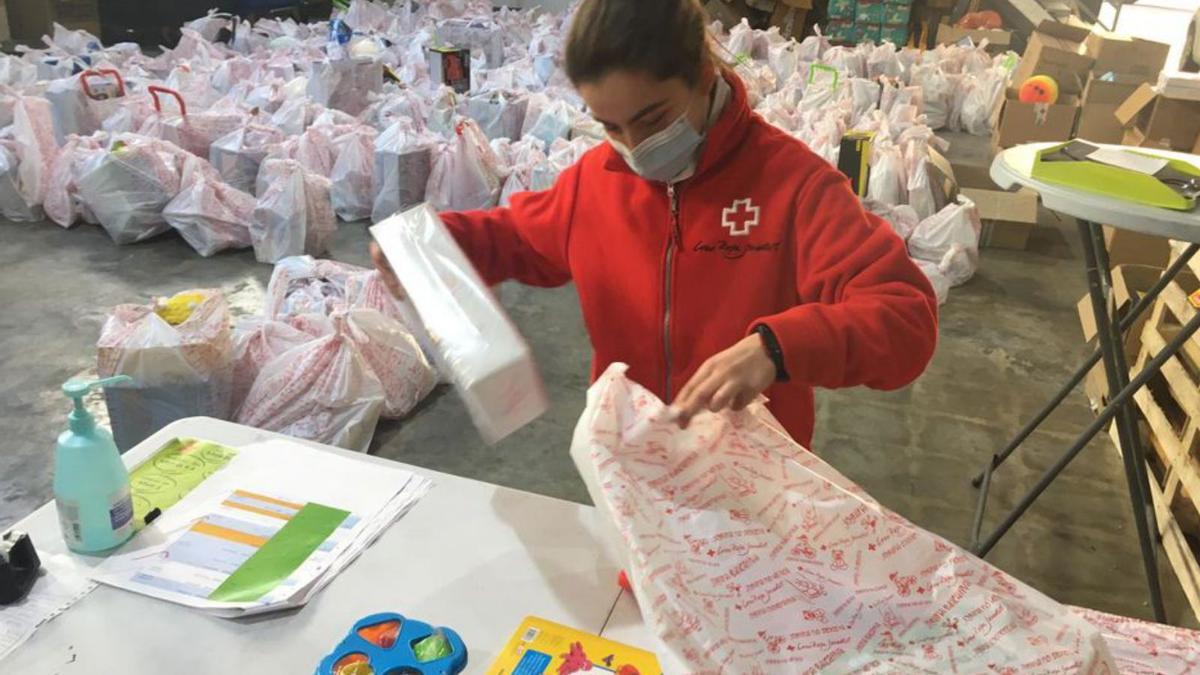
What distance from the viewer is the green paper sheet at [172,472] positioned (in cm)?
121

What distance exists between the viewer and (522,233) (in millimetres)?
1407

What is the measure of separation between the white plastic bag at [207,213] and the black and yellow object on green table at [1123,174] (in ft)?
10.4

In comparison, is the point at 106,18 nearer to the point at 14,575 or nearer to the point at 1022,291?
the point at 1022,291

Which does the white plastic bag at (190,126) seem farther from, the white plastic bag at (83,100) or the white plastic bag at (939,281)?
A: the white plastic bag at (939,281)

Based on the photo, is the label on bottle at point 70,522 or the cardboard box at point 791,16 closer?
the label on bottle at point 70,522

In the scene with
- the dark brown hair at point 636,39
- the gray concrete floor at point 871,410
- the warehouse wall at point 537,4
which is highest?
the dark brown hair at point 636,39

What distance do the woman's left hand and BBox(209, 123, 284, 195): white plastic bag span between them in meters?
3.82

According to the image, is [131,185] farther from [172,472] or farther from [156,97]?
[172,472]

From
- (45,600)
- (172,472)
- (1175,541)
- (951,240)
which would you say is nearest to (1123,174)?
(1175,541)

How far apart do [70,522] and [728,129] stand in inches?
36.2

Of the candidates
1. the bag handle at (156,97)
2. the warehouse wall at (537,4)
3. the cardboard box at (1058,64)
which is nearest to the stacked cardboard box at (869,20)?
the warehouse wall at (537,4)

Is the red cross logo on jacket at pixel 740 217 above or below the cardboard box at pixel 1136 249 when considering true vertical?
above

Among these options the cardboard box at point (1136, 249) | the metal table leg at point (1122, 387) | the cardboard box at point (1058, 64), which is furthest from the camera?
the cardboard box at point (1058, 64)

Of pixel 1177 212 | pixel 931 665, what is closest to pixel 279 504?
pixel 931 665
